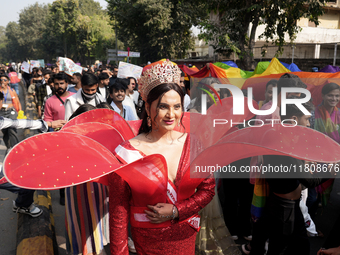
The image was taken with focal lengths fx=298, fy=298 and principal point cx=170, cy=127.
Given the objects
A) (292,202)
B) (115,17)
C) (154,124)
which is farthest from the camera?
(115,17)

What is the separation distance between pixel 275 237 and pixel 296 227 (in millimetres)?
192

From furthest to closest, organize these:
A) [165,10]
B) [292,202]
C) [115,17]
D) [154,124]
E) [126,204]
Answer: [115,17]
[165,10]
[292,202]
[154,124]
[126,204]

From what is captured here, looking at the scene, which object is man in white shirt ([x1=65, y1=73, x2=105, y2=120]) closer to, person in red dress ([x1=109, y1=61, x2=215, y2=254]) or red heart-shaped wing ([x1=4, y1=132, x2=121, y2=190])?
person in red dress ([x1=109, y1=61, x2=215, y2=254])

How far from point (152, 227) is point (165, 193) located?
0.22m

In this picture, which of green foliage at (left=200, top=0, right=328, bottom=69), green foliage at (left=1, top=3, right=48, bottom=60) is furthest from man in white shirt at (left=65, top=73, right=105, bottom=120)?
green foliage at (left=1, top=3, right=48, bottom=60)

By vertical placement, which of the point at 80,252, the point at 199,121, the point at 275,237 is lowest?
the point at 80,252

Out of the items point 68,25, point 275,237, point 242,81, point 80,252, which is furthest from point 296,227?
point 68,25

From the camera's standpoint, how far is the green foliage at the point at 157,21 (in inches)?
1010

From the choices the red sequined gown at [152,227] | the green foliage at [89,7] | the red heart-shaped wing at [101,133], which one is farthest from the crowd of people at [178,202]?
the green foliage at [89,7]

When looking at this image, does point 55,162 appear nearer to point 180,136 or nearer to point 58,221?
point 180,136

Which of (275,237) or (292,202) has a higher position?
(292,202)

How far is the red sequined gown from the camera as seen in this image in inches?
65.5

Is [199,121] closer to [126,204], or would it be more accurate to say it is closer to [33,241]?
[126,204]

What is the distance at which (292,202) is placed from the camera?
2.26 m
